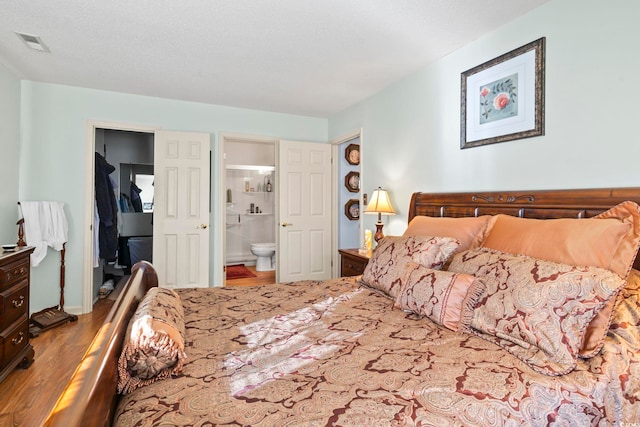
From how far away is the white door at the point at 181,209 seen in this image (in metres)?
3.96

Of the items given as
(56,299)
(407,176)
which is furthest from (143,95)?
(407,176)

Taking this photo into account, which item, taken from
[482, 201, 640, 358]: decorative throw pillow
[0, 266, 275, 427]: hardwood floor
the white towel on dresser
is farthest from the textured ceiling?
[0, 266, 275, 427]: hardwood floor

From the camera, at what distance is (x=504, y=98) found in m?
2.31

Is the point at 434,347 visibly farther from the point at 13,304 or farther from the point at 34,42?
the point at 34,42

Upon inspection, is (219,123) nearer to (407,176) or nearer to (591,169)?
(407,176)

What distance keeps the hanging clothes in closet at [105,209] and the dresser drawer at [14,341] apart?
169 centimetres

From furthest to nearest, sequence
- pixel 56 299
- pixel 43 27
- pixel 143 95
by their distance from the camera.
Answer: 1. pixel 143 95
2. pixel 56 299
3. pixel 43 27

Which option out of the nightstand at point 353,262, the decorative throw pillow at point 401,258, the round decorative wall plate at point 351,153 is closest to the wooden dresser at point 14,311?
the decorative throw pillow at point 401,258

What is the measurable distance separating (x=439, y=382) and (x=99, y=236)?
14.3ft

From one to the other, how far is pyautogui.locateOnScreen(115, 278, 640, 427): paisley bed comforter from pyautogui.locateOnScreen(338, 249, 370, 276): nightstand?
1.58 meters

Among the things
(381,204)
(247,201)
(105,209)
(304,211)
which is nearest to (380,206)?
(381,204)

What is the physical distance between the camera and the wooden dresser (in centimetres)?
224

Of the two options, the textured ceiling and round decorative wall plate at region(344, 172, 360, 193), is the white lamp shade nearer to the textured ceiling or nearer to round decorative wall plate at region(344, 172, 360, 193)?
the textured ceiling

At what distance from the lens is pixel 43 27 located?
7.94 ft
